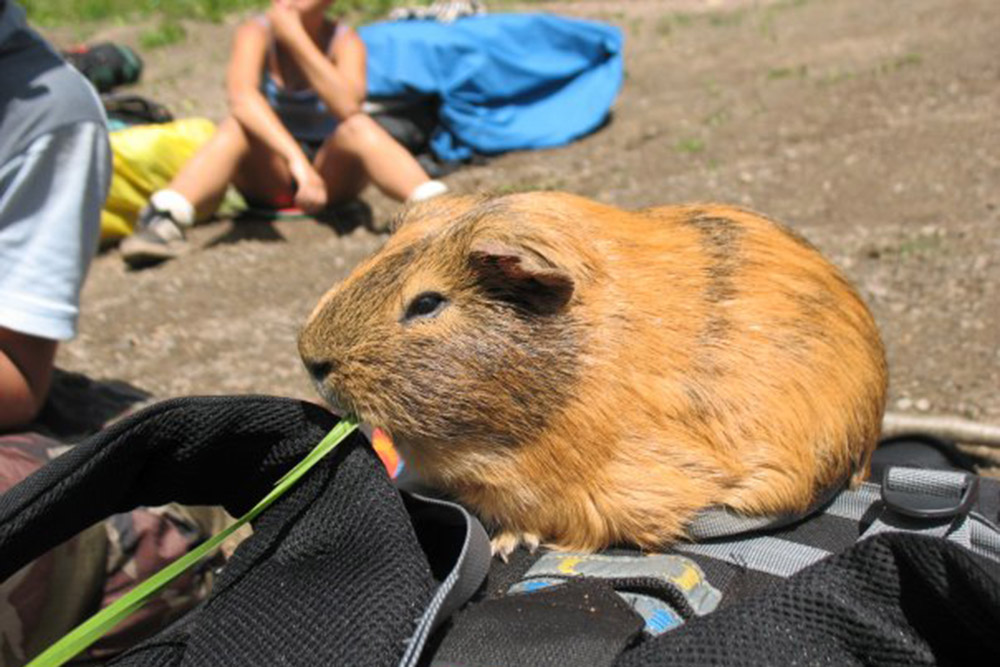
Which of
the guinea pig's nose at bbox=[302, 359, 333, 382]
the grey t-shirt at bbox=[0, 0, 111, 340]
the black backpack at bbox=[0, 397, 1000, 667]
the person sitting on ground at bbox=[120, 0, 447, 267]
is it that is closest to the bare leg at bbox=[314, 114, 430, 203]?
the person sitting on ground at bbox=[120, 0, 447, 267]

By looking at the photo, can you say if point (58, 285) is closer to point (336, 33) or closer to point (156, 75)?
point (336, 33)

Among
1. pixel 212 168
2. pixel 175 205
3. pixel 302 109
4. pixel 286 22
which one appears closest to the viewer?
pixel 175 205

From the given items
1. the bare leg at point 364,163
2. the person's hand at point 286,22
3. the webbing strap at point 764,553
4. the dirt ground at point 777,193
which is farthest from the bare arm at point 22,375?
the person's hand at point 286,22

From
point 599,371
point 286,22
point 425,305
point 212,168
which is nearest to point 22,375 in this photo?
point 425,305

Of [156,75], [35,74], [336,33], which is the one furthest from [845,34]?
[35,74]

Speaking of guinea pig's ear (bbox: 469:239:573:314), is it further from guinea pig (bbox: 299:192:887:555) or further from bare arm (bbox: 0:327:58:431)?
bare arm (bbox: 0:327:58:431)

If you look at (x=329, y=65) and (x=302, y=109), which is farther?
(x=302, y=109)

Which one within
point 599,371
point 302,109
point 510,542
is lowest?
point 302,109

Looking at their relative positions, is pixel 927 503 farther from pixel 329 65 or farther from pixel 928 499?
pixel 329 65
